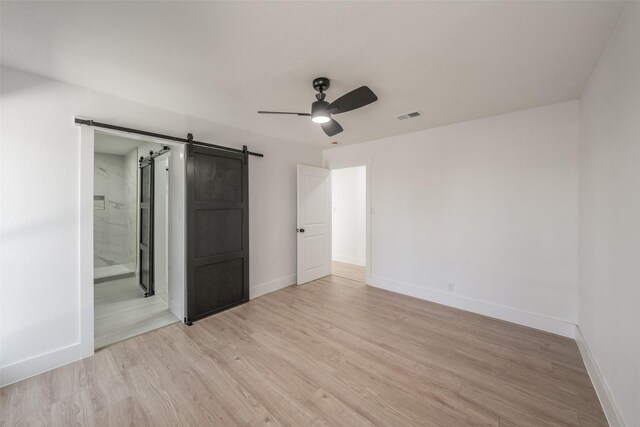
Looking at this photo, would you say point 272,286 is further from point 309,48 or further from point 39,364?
point 309,48

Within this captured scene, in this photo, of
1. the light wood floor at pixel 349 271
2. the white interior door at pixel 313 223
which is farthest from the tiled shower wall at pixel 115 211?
the light wood floor at pixel 349 271

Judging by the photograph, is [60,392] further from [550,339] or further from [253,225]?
[550,339]

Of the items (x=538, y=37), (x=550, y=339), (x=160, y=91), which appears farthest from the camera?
(x=550, y=339)

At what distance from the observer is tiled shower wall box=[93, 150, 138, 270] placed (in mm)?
4734

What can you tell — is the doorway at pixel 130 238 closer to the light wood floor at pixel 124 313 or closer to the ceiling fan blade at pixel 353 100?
the light wood floor at pixel 124 313

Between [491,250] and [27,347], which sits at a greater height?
[491,250]

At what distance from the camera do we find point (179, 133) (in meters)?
2.98

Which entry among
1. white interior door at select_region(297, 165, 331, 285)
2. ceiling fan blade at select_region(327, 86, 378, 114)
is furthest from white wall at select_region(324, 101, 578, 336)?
ceiling fan blade at select_region(327, 86, 378, 114)

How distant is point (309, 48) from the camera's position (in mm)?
1758

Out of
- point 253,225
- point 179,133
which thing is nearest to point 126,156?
point 179,133

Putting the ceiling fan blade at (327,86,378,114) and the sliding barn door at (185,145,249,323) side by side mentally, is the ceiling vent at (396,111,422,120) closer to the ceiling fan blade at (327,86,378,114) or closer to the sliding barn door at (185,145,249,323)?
the ceiling fan blade at (327,86,378,114)

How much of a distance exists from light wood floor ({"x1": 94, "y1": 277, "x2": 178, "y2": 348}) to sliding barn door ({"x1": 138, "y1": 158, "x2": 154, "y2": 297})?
0.21 meters

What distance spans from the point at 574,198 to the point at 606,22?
1.81 m

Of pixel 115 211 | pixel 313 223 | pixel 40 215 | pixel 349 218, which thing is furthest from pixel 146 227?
pixel 349 218
